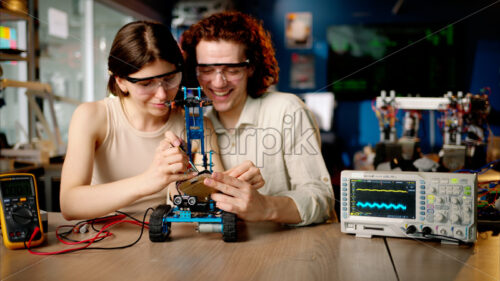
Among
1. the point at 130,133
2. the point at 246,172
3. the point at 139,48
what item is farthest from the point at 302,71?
the point at 246,172

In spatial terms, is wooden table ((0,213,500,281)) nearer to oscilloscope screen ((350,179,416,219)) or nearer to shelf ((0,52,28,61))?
oscilloscope screen ((350,179,416,219))

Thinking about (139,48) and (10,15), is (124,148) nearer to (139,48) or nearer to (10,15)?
(139,48)

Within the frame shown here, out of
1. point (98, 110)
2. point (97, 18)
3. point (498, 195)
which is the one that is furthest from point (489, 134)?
point (97, 18)

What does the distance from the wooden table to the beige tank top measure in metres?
0.45

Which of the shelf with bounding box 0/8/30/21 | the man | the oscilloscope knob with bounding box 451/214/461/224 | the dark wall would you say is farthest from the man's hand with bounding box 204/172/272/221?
the dark wall

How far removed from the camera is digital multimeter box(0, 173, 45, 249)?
1046mm

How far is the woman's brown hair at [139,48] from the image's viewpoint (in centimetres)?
134

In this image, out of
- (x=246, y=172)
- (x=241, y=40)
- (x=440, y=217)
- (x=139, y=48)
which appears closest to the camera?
(x=440, y=217)

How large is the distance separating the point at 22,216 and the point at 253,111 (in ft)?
3.04

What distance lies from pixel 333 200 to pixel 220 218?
49 centimetres

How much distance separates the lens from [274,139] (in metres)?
1.63

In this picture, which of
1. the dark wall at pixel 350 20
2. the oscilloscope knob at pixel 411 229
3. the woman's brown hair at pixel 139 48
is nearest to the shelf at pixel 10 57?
the woman's brown hair at pixel 139 48

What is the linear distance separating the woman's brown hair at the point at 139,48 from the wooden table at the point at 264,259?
0.58m

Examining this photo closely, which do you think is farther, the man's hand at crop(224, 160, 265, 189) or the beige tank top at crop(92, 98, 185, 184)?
the beige tank top at crop(92, 98, 185, 184)
